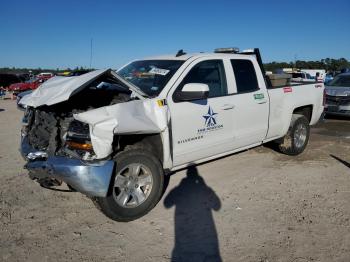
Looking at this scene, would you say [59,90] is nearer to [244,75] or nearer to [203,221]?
[203,221]

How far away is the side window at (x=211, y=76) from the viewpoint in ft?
15.2

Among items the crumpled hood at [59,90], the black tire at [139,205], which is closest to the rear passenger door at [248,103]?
the black tire at [139,205]

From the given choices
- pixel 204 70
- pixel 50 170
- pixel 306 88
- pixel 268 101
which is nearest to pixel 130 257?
pixel 50 170

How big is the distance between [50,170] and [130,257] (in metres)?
1.22

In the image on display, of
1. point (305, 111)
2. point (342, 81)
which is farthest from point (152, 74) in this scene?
point (342, 81)

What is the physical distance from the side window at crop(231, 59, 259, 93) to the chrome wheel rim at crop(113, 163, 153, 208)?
204cm

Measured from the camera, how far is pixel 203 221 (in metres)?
3.90

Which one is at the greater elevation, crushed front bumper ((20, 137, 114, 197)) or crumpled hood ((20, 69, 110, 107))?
crumpled hood ((20, 69, 110, 107))

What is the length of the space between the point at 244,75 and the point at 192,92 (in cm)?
156

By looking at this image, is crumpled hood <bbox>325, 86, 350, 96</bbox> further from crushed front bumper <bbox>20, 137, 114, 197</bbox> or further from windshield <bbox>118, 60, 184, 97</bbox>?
crushed front bumper <bbox>20, 137, 114, 197</bbox>

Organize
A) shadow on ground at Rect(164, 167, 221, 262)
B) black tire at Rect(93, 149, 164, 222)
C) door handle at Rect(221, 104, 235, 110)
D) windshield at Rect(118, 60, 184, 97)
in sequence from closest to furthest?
1. shadow on ground at Rect(164, 167, 221, 262)
2. black tire at Rect(93, 149, 164, 222)
3. windshield at Rect(118, 60, 184, 97)
4. door handle at Rect(221, 104, 235, 110)

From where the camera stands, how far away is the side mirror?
4039 millimetres

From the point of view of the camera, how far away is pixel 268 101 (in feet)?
18.3

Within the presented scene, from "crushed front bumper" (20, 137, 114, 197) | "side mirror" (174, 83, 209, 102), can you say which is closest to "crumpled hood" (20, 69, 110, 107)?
"crushed front bumper" (20, 137, 114, 197)
